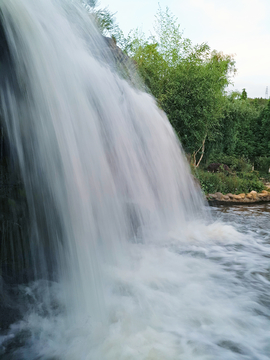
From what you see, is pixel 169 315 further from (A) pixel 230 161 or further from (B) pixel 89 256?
(A) pixel 230 161

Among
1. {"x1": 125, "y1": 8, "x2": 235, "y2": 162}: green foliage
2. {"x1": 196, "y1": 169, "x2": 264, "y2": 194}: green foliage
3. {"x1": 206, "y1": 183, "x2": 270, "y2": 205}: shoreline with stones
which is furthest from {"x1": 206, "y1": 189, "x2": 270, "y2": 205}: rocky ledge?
{"x1": 125, "y1": 8, "x2": 235, "y2": 162}: green foliage

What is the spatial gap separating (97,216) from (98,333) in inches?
60.6

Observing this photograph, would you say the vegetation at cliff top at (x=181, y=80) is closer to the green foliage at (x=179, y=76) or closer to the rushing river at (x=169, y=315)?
the green foliage at (x=179, y=76)

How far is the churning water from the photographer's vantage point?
A: 2641 mm

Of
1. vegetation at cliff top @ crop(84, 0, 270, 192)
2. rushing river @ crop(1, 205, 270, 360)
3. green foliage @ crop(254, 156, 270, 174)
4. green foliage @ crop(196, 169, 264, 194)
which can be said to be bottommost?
rushing river @ crop(1, 205, 270, 360)

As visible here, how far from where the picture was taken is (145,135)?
6.50m

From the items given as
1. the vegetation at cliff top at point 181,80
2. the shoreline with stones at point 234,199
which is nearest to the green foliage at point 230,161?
the vegetation at cliff top at point 181,80

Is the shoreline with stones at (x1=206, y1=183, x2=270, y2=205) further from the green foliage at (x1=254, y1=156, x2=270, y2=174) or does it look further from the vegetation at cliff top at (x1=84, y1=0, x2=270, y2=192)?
the green foliage at (x1=254, y1=156, x2=270, y2=174)

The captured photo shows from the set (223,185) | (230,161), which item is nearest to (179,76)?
(223,185)

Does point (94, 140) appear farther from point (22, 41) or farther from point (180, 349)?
point (180, 349)

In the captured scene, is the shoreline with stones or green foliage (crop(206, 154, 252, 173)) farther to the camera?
green foliage (crop(206, 154, 252, 173))

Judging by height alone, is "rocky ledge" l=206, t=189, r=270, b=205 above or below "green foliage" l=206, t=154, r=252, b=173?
below

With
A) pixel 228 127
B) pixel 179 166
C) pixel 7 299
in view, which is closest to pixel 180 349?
pixel 7 299

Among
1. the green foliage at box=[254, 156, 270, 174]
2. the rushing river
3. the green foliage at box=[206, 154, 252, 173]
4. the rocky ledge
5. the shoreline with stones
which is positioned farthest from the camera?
the green foliage at box=[254, 156, 270, 174]
